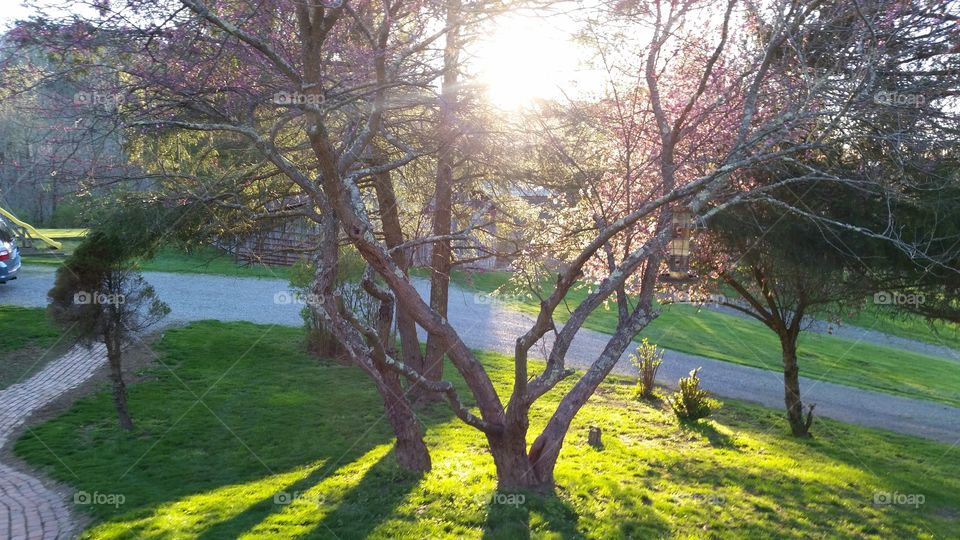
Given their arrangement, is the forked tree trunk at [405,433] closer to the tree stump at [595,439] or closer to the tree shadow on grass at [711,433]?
the tree stump at [595,439]

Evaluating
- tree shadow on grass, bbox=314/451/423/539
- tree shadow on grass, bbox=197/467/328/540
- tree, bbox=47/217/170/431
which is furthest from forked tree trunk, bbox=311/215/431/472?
tree, bbox=47/217/170/431

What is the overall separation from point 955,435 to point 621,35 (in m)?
11.5

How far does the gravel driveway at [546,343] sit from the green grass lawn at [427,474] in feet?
6.34

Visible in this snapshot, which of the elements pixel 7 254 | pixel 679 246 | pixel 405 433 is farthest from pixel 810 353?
pixel 7 254

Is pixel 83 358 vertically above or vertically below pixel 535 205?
below

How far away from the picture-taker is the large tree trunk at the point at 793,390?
1113 cm

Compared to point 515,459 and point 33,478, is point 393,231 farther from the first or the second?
point 33,478

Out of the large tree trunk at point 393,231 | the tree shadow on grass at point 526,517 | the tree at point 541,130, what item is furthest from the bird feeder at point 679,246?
the large tree trunk at point 393,231

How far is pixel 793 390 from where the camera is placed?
11.1m

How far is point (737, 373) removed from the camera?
17656mm

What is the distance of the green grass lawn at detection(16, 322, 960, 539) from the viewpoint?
630cm

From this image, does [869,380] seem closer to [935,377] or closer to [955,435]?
[935,377]

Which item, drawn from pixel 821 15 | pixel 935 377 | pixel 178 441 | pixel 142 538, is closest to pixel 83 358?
pixel 178 441

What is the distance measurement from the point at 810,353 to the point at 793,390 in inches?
472
